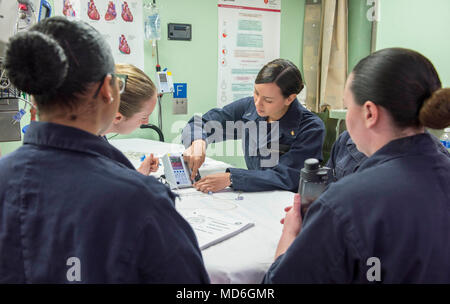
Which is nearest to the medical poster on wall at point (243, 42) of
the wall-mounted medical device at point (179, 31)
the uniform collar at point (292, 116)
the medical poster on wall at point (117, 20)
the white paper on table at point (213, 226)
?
the wall-mounted medical device at point (179, 31)

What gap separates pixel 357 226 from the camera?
0.68m

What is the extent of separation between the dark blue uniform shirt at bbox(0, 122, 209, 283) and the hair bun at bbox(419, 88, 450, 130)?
1.82ft

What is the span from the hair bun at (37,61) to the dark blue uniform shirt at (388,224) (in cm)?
55

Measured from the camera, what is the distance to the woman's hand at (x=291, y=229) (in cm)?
96

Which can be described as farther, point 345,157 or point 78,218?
point 345,157

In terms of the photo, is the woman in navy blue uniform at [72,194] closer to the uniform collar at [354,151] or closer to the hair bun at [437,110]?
the hair bun at [437,110]

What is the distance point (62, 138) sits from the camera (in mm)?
612

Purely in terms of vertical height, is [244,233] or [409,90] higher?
[409,90]

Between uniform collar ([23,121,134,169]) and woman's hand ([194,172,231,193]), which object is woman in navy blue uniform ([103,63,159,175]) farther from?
uniform collar ([23,121,134,169])

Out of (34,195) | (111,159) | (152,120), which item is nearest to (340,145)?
(111,159)

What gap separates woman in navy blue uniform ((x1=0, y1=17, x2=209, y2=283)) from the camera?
574 mm

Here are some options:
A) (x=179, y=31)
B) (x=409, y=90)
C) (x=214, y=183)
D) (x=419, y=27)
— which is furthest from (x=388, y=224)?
(x=419, y=27)

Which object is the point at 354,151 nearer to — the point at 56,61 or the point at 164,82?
the point at 56,61

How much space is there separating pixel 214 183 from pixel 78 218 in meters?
0.99
